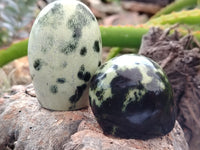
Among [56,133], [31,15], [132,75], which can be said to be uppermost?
[132,75]

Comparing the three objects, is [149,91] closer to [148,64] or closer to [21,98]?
[148,64]

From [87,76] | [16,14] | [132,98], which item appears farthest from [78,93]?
[16,14]

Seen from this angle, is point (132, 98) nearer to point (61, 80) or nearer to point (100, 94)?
point (100, 94)

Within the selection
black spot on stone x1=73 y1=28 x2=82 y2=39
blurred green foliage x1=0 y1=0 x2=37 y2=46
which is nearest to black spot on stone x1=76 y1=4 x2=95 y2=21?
black spot on stone x1=73 y1=28 x2=82 y2=39

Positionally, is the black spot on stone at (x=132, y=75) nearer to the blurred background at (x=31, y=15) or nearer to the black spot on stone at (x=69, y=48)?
the black spot on stone at (x=69, y=48)

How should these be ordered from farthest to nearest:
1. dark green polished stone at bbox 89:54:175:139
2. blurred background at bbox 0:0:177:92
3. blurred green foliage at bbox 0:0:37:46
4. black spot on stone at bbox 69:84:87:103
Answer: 1. blurred green foliage at bbox 0:0:37:46
2. blurred background at bbox 0:0:177:92
3. black spot on stone at bbox 69:84:87:103
4. dark green polished stone at bbox 89:54:175:139

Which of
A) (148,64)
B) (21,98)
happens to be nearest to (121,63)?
(148,64)

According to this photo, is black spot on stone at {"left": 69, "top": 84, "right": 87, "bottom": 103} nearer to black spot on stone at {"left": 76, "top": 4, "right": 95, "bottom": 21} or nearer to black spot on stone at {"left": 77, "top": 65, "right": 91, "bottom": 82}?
black spot on stone at {"left": 77, "top": 65, "right": 91, "bottom": 82}

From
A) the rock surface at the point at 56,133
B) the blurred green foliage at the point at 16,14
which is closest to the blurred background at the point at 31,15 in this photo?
the blurred green foliage at the point at 16,14

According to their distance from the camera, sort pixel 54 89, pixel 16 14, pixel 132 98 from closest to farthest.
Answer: pixel 132 98 → pixel 54 89 → pixel 16 14
